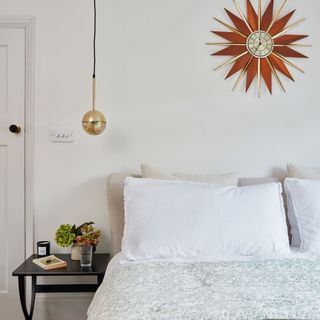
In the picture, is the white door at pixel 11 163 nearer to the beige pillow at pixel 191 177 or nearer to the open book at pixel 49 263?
the open book at pixel 49 263

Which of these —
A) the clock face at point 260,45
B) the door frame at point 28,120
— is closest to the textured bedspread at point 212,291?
the door frame at point 28,120

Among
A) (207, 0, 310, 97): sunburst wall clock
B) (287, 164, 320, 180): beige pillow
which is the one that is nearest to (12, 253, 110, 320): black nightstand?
(287, 164, 320, 180): beige pillow

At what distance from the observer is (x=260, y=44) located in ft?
8.12

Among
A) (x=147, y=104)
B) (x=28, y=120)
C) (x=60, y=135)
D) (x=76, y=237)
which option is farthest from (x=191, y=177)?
(x=28, y=120)

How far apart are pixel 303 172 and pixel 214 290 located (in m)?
1.21

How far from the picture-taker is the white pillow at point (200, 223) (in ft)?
Answer: 6.06

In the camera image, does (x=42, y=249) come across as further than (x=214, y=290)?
Yes

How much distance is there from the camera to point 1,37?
2.44m

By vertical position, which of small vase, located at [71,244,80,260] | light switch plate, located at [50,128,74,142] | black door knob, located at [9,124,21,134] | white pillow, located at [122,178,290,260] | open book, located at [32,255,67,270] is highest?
black door knob, located at [9,124,21,134]

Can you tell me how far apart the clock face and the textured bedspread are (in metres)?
1.38

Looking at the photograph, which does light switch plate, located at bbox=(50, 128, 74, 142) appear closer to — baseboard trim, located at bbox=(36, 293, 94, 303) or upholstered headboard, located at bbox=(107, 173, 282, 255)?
upholstered headboard, located at bbox=(107, 173, 282, 255)

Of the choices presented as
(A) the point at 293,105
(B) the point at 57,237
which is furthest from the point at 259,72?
(B) the point at 57,237

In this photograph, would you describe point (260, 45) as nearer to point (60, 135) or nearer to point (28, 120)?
point (60, 135)

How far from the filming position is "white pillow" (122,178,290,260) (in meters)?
1.85
